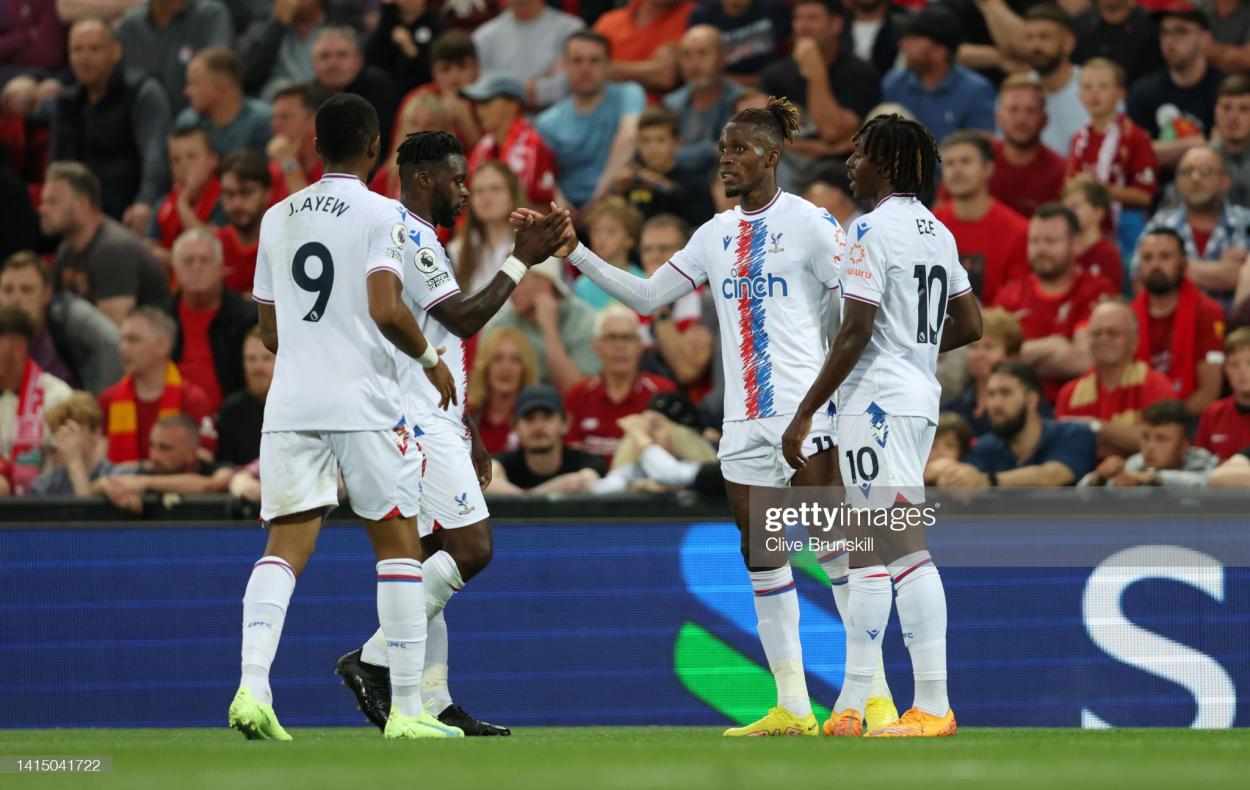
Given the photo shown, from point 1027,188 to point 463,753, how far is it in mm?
7817

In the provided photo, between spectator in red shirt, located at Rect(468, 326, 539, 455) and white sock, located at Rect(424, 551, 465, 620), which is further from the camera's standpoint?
spectator in red shirt, located at Rect(468, 326, 539, 455)

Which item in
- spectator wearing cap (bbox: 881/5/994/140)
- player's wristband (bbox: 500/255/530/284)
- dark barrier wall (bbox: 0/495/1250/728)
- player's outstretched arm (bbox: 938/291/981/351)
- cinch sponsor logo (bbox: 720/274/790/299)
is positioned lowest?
dark barrier wall (bbox: 0/495/1250/728)

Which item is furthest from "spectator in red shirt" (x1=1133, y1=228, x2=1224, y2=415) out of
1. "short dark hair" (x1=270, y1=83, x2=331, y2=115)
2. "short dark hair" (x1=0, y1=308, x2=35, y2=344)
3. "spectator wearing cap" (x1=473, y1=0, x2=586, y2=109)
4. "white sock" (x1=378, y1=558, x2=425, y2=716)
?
"short dark hair" (x1=0, y1=308, x2=35, y2=344)

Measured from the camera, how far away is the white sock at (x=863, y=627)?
26.2 ft

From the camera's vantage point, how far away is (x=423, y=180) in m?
8.41

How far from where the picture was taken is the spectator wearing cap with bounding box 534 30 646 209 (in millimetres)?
14664

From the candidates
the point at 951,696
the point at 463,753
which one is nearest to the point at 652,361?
the point at 951,696

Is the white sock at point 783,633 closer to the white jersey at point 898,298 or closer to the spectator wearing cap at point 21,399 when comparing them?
the white jersey at point 898,298

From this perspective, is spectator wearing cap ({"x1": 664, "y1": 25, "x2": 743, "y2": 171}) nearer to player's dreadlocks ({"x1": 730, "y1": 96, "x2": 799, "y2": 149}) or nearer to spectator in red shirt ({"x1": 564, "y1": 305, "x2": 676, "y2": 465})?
spectator in red shirt ({"x1": 564, "y1": 305, "x2": 676, "y2": 465})

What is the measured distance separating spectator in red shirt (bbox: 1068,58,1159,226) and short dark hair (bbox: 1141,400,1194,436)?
3119mm

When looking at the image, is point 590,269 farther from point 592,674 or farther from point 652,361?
point 652,361

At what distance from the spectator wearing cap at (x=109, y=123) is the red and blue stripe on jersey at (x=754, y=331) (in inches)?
331

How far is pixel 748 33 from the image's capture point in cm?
1500

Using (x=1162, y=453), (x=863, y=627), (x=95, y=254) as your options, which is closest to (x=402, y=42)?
(x=95, y=254)
